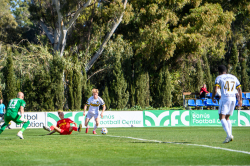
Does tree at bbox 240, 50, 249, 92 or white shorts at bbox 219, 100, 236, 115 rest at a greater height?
tree at bbox 240, 50, 249, 92

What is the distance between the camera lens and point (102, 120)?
80.6 feet

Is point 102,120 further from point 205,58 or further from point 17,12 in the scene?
point 17,12

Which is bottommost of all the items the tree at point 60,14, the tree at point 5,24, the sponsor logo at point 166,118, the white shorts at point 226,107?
the sponsor logo at point 166,118

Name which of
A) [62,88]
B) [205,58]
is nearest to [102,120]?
[62,88]

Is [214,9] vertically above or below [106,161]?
above

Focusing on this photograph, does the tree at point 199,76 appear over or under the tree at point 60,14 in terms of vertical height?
under

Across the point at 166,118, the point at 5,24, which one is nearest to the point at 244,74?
the point at 166,118

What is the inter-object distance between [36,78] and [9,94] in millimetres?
2740

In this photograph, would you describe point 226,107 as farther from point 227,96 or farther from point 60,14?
point 60,14

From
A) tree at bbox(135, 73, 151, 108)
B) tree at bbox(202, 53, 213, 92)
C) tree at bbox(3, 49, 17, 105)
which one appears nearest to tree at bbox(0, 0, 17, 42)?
tree at bbox(3, 49, 17, 105)

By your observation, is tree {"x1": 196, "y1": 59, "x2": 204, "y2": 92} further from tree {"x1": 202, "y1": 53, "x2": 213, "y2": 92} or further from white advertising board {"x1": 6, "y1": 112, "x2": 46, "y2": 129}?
white advertising board {"x1": 6, "y1": 112, "x2": 46, "y2": 129}

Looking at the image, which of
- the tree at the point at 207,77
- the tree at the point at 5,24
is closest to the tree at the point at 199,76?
the tree at the point at 207,77

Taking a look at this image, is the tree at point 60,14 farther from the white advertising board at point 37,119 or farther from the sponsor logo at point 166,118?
the sponsor logo at point 166,118

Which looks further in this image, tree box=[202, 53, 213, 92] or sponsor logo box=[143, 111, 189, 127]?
tree box=[202, 53, 213, 92]
